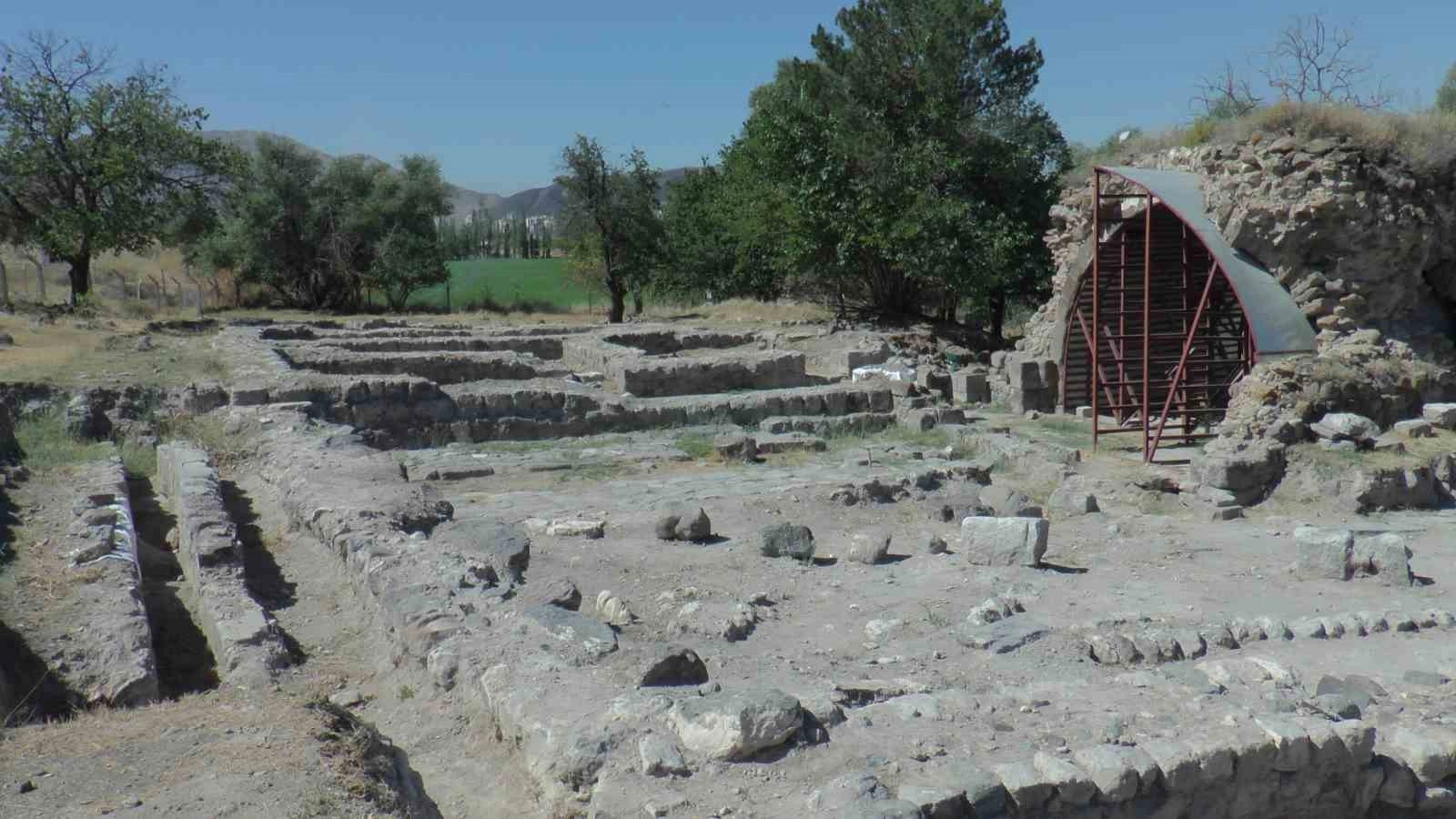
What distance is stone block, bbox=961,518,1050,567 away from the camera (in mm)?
8109

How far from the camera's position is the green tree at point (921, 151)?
72.8 ft

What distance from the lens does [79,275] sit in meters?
25.8

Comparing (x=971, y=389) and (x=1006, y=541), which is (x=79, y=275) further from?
(x=1006, y=541)

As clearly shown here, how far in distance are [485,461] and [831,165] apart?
534 inches

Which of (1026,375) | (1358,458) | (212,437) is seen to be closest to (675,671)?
(1358,458)

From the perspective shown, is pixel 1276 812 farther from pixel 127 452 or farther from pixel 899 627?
pixel 127 452

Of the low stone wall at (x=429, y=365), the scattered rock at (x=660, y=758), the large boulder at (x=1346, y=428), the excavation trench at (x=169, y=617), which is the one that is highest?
the low stone wall at (x=429, y=365)

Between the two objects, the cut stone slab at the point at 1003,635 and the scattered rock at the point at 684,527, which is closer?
the cut stone slab at the point at 1003,635

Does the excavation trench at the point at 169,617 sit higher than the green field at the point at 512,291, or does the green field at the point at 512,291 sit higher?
the green field at the point at 512,291

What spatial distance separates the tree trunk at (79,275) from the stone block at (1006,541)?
23.7 meters

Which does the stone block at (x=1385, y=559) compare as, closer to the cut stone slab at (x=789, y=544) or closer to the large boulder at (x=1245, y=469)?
the large boulder at (x=1245, y=469)

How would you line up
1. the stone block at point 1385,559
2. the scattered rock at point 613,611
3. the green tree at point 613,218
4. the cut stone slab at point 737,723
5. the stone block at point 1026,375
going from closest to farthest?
the cut stone slab at point 737,723, the scattered rock at point 613,611, the stone block at point 1385,559, the stone block at point 1026,375, the green tree at point 613,218

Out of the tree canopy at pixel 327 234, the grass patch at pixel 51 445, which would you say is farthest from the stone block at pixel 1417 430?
the tree canopy at pixel 327 234

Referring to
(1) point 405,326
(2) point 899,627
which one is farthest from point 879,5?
(2) point 899,627
